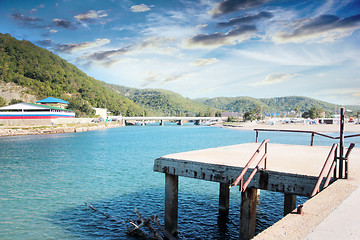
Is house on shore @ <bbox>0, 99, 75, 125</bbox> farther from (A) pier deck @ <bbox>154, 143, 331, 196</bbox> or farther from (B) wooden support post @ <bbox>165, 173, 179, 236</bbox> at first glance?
(A) pier deck @ <bbox>154, 143, 331, 196</bbox>

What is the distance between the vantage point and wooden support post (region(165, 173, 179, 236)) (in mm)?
10367

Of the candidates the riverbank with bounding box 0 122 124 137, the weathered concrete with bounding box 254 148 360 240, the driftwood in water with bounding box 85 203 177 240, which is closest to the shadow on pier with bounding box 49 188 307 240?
the driftwood in water with bounding box 85 203 177 240

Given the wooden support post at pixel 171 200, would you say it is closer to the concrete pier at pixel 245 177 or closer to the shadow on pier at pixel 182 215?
the concrete pier at pixel 245 177

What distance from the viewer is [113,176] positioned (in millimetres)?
23969

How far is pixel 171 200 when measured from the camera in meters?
10.4

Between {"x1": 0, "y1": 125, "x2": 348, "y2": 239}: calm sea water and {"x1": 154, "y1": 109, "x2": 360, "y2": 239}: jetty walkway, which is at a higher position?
{"x1": 154, "y1": 109, "x2": 360, "y2": 239}: jetty walkway

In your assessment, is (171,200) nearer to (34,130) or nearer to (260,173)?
(260,173)

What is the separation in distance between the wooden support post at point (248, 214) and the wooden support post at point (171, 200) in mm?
2998

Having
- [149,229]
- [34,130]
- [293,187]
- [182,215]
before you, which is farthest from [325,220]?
[34,130]

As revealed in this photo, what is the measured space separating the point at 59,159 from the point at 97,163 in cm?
629

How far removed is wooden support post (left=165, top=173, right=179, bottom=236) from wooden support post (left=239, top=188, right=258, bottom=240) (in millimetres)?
2998

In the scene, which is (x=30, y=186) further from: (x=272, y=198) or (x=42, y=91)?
(x=42, y=91)

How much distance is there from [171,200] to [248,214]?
10.8ft

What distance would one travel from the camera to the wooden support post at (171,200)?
10367mm
